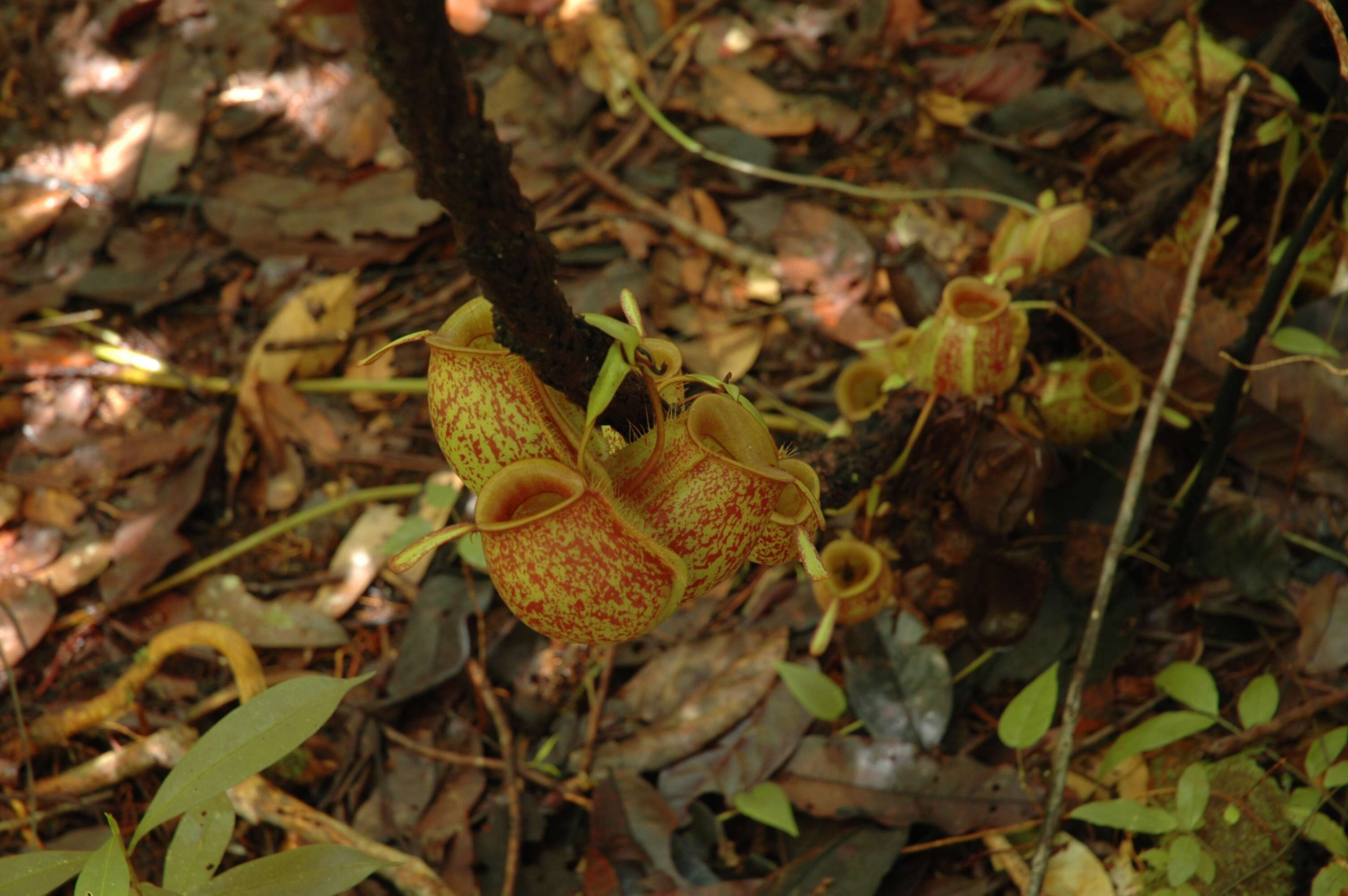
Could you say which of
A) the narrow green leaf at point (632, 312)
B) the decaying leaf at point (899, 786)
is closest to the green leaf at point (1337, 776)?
the decaying leaf at point (899, 786)

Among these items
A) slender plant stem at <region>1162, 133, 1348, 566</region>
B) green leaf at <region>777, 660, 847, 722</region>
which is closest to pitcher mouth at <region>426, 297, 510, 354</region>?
green leaf at <region>777, 660, 847, 722</region>

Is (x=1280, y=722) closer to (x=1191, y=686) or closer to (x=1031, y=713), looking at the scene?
(x=1191, y=686)

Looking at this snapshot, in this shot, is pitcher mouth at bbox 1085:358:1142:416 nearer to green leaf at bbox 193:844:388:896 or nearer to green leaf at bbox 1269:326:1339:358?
green leaf at bbox 1269:326:1339:358

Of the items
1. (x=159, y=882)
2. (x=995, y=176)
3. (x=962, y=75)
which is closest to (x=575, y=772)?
(x=159, y=882)

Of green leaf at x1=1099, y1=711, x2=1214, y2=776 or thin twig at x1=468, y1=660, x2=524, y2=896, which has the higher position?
green leaf at x1=1099, y1=711, x2=1214, y2=776

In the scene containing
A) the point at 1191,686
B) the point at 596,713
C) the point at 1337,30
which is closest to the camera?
the point at 1337,30

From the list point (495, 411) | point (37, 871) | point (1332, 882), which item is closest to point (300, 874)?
point (37, 871)
